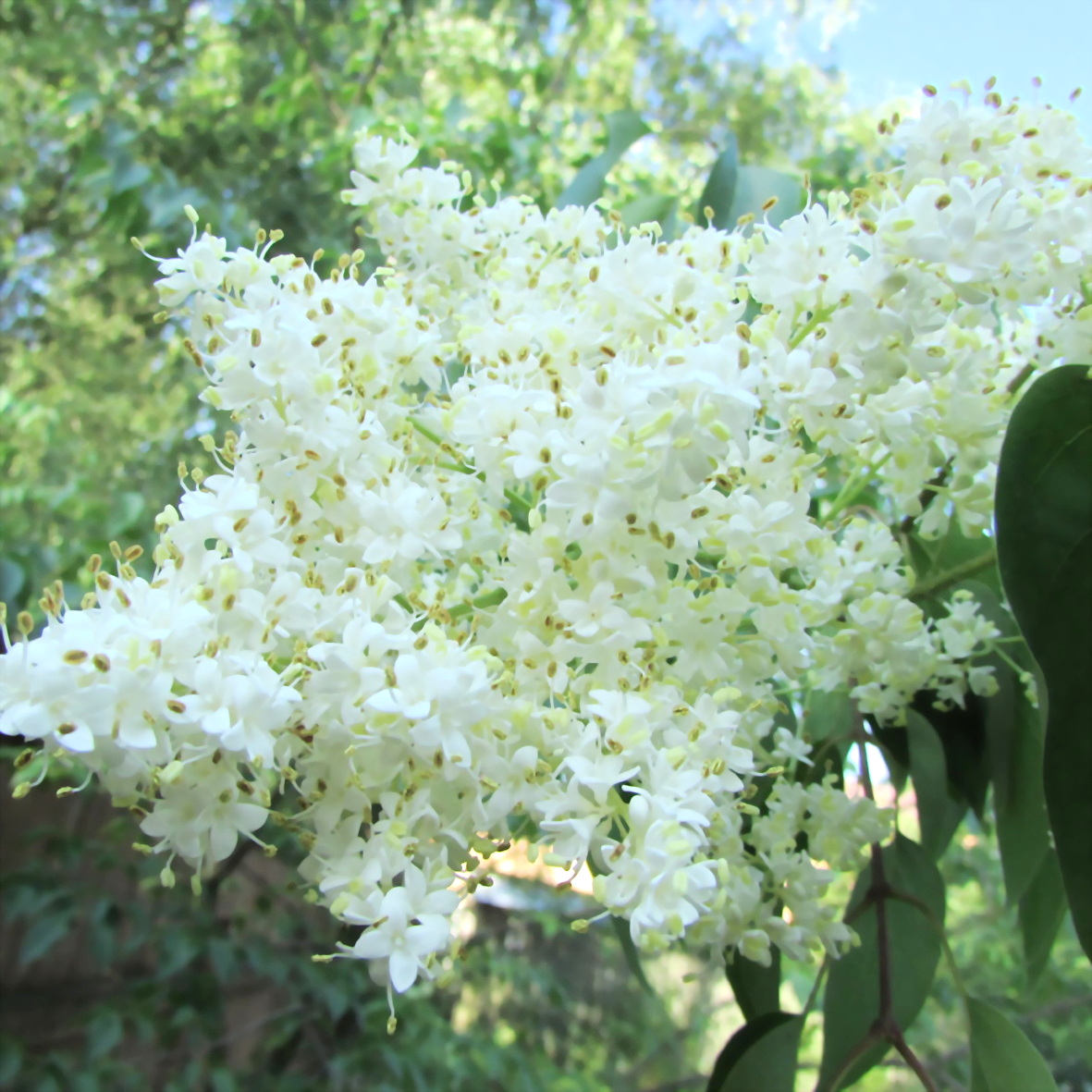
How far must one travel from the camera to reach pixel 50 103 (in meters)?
2.71

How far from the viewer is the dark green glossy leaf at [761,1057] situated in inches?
24.6

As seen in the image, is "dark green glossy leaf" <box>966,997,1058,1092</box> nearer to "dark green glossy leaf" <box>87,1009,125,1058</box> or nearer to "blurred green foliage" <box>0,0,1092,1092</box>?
"blurred green foliage" <box>0,0,1092,1092</box>

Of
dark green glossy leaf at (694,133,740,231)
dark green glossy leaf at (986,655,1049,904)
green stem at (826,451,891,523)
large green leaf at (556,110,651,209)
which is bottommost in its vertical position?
dark green glossy leaf at (986,655,1049,904)

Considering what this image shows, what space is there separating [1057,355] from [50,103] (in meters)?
2.89

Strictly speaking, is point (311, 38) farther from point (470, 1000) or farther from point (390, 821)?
point (470, 1000)

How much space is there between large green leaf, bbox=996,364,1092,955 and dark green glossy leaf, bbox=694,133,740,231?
35cm

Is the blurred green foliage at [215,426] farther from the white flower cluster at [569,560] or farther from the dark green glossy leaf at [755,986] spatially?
the white flower cluster at [569,560]

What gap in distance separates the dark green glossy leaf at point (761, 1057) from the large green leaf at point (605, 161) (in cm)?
63

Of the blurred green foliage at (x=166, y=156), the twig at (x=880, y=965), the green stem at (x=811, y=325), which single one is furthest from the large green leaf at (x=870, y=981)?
the blurred green foliage at (x=166, y=156)

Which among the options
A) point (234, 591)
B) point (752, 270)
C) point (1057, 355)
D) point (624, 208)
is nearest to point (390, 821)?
point (234, 591)

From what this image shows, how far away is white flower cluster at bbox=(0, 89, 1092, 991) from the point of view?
1.28ft

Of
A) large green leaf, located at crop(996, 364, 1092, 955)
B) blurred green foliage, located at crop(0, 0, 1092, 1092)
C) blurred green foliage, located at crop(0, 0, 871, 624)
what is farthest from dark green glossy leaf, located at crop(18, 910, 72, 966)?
large green leaf, located at crop(996, 364, 1092, 955)

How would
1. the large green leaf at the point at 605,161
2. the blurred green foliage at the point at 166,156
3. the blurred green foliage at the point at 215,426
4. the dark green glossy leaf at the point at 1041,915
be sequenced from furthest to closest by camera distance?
the blurred green foliage at the point at 166,156, the blurred green foliage at the point at 215,426, the large green leaf at the point at 605,161, the dark green glossy leaf at the point at 1041,915

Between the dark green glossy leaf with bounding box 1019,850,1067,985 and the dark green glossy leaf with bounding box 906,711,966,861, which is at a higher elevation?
the dark green glossy leaf with bounding box 906,711,966,861
